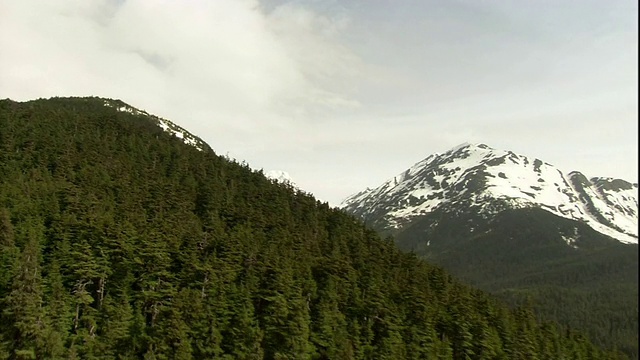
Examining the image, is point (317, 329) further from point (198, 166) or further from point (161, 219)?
point (198, 166)

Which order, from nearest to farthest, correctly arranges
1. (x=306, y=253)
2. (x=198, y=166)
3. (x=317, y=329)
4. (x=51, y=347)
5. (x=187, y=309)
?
(x=51, y=347) → (x=187, y=309) → (x=317, y=329) → (x=306, y=253) → (x=198, y=166)

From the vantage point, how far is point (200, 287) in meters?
82.9

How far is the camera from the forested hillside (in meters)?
65.7

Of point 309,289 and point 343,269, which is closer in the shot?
point 309,289

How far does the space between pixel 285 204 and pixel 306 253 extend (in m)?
42.4

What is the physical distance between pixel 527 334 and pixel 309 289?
41.3m

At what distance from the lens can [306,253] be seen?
4208 inches

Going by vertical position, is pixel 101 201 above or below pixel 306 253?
above

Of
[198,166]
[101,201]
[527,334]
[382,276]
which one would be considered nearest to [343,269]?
[382,276]

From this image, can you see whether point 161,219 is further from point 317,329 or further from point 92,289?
point 317,329

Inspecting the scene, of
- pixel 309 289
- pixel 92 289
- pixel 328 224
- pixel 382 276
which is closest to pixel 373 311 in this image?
pixel 309 289

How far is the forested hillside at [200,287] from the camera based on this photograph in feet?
216

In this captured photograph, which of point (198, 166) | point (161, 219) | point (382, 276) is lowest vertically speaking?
point (382, 276)

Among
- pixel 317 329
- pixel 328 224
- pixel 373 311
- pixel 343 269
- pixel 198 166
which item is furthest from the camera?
pixel 198 166
